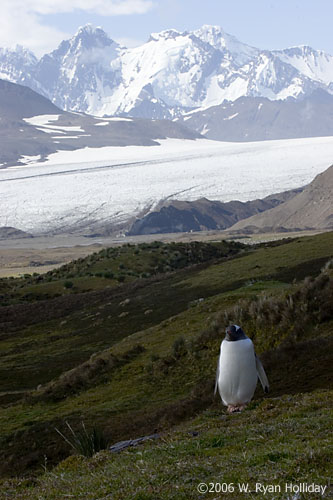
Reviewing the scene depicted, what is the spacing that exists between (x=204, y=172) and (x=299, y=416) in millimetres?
168046

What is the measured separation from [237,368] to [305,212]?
11808 cm

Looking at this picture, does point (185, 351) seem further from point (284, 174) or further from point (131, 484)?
point (284, 174)

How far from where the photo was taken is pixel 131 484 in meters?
6.49

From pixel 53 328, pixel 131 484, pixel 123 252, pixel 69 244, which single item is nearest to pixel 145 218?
pixel 69 244

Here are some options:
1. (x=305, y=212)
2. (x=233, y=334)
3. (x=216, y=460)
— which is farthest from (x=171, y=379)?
(x=305, y=212)

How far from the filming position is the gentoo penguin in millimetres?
9945

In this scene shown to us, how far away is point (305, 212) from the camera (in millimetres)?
125500

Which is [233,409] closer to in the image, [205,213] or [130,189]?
[205,213]

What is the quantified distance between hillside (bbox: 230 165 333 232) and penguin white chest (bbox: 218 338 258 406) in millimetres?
108277

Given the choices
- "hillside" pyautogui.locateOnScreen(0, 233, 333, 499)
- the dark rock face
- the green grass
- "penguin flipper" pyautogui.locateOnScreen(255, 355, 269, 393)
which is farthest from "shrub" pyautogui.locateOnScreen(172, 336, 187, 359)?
the dark rock face

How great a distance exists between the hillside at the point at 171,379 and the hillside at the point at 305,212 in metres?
90.0

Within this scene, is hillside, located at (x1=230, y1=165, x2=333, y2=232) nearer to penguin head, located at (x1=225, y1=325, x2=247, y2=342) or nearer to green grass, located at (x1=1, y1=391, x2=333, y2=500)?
penguin head, located at (x1=225, y1=325, x2=247, y2=342)

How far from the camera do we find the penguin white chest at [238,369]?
994 cm

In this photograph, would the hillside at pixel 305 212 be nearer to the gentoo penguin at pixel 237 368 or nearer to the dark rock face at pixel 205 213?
the dark rock face at pixel 205 213
